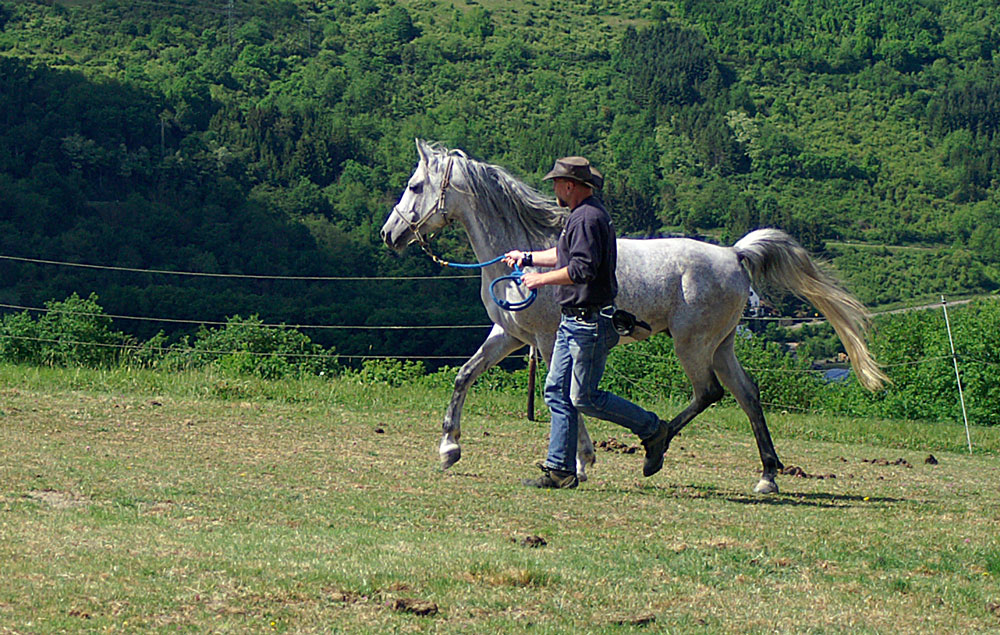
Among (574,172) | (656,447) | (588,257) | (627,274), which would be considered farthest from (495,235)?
(656,447)

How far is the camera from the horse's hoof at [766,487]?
936 cm

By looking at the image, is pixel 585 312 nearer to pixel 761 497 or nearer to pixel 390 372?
pixel 761 497

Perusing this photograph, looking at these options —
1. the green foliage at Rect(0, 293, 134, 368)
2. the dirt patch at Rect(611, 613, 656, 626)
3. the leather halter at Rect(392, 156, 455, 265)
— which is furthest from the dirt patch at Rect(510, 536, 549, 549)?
the green foliage at Rect(0, 293, 134, 368)

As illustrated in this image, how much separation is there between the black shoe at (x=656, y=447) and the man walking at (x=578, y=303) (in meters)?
0.39

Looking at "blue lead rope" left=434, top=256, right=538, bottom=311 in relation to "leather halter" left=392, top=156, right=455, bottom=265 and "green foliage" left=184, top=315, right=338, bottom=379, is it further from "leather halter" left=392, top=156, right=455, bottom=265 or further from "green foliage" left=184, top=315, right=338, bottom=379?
"green foliage" left=184, top=315, right=338, bottom=379

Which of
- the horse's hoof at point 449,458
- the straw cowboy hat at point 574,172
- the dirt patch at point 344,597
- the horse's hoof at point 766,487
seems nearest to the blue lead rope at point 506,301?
the straw cowboy hat at point 574,172

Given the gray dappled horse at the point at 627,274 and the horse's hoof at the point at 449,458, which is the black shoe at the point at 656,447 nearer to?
the gray dappled horse at the point at 627,274

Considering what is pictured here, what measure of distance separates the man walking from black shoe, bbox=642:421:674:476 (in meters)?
0.39

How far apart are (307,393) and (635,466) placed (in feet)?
19.9

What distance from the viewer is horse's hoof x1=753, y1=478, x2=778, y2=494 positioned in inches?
368

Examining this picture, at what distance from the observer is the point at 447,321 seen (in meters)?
70.2

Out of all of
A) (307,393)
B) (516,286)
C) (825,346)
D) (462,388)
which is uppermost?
(516,286)

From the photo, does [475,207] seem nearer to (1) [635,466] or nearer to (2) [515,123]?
(1) [635,466]

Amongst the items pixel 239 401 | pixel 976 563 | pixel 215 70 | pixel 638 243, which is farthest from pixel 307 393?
pixel 215 70
